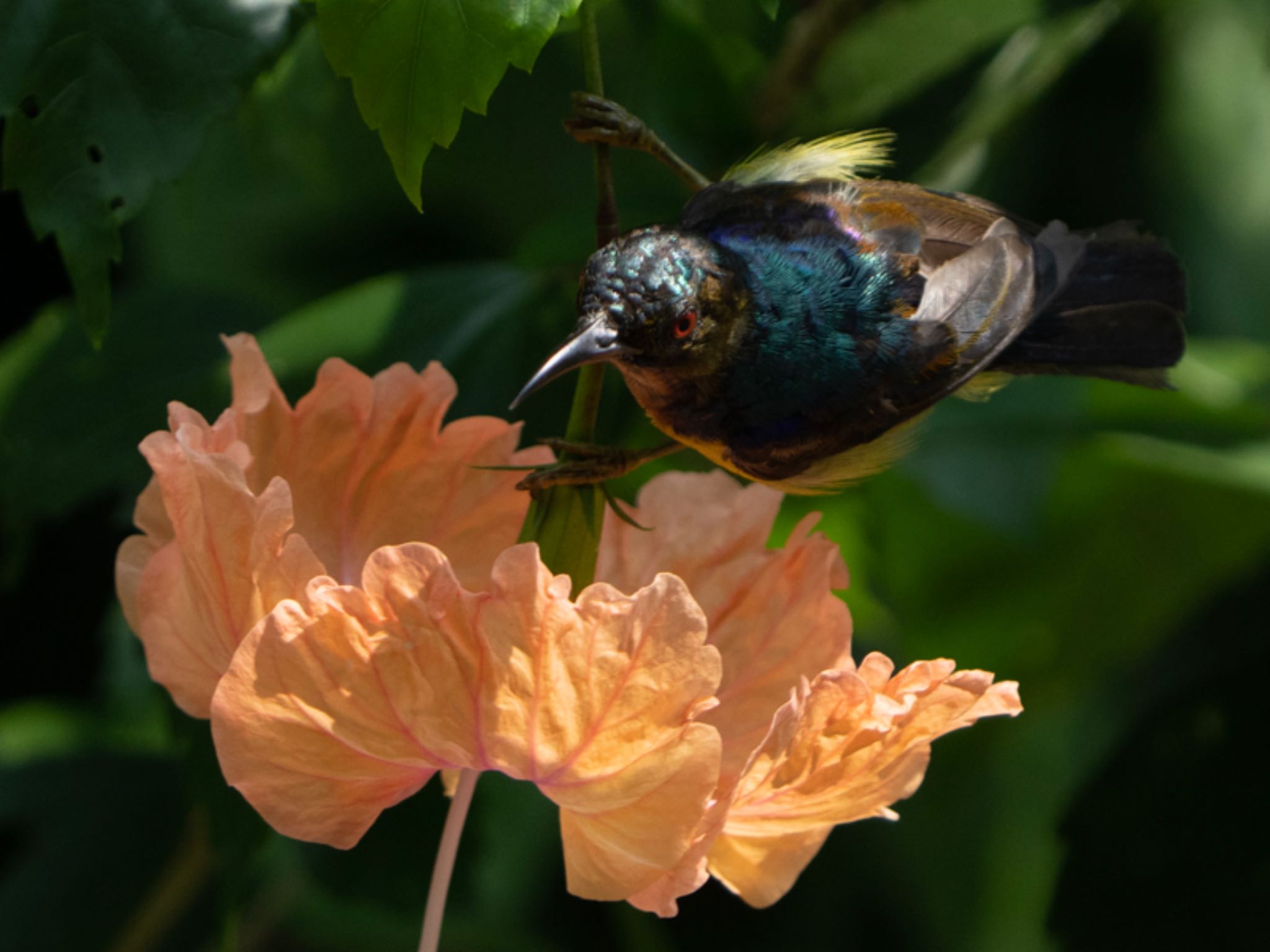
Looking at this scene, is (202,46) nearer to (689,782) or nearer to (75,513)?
(689,782)

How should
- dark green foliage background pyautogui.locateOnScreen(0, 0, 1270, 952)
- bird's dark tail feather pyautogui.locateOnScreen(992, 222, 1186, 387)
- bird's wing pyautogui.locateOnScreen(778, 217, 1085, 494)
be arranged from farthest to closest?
dark green foliage background pyautogui.locateOnScreen(0, 0, 1270, 952)
bird's dark tail feather pyautogui.locateOnScreen(992, 222, 1186, 387)
bird's wing pyautogui.locateOnScreen(778, 217, 1085, 494)

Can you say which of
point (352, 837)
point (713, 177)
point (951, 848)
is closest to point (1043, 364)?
point (713, 177)

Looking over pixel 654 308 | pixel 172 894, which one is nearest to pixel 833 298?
pixel 654 308

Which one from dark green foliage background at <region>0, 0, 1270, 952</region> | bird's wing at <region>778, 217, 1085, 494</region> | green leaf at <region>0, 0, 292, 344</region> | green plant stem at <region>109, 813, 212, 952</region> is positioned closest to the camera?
green leaf at <region>0, 0, 292, 344</region>

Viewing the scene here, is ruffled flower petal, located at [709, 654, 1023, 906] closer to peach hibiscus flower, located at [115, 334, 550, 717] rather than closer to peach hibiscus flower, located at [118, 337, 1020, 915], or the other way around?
peach hibiscus flower, located at [118, 337, 1020, 915]

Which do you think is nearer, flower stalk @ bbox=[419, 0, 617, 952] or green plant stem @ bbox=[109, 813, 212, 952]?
flower stalk @ bbox=[419, 0, 617, 952]

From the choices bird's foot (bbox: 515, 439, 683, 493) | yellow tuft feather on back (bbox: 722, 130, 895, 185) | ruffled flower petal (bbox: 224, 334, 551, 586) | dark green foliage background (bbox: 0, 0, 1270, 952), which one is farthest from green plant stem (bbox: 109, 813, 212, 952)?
yellow tuft feather on back (bbox: 722, 130, 895, 185)

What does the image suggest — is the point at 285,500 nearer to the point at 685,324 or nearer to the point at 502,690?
the point at 502,690

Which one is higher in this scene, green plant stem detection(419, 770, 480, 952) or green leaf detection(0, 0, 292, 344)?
green leaf detection(0, 0, 292, 344)
